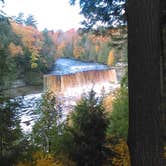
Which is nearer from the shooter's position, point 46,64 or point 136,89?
point 136,89

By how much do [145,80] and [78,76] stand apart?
1947 centimetres

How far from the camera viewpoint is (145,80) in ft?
7.39

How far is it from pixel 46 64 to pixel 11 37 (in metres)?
5.65

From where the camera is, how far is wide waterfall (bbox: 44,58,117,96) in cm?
1983

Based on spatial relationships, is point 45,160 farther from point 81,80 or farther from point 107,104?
point 81,80

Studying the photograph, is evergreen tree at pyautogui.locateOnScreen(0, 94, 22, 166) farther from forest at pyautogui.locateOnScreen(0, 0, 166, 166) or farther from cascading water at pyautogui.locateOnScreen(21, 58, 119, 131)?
cascading water at pyautogui.locateOnScreen(21, 58, 119, 131)

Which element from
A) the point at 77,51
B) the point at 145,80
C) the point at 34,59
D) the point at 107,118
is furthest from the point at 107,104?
the point at 77,51

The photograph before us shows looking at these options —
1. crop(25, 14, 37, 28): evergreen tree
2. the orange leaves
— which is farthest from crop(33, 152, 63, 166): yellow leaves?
crop(25, 14, 37, 28): evergreen tree

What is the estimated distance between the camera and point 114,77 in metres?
21.9

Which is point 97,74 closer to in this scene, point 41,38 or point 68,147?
point 41,38

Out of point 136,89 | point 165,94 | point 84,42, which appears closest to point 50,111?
point 165,94

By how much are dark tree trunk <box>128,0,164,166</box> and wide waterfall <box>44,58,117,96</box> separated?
52.8 feet

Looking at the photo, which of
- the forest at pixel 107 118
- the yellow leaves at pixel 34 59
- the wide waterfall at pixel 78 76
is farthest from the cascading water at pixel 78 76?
the forest at pixel 107 118

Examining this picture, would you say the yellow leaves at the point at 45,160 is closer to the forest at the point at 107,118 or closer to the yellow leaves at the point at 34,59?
the forest at the point at 107,118
